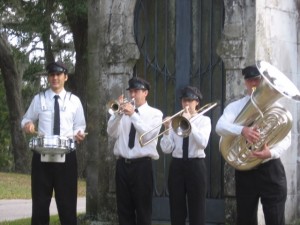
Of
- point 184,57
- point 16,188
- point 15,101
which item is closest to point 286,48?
point 184,57

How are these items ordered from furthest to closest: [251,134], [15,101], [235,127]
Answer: [15,101], [235,127], [251,134]

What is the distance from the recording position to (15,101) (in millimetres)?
29094

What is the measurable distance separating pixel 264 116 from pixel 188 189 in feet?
5.15

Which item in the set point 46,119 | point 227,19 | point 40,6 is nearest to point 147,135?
point 46,119

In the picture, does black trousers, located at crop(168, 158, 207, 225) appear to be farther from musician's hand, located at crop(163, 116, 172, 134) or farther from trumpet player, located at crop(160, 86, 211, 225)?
musician's hand, located at crop(163, 116, 172, 134)

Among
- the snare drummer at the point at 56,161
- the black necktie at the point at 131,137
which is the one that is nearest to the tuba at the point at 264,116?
the black necktie at the point at 131,137

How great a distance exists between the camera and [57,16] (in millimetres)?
26094

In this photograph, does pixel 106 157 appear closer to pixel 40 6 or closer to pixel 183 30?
pixel 183 30

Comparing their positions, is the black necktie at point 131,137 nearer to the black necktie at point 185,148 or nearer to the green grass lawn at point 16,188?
the black necktie at point 185,148

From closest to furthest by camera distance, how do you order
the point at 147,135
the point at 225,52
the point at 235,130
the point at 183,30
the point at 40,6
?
the point at 235,130 < the point at 147,135 < the point at 225,52 < the point at 183,30 < the point at 40,6

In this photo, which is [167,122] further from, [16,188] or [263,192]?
[16,188]

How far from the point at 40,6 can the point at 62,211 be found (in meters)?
14.9

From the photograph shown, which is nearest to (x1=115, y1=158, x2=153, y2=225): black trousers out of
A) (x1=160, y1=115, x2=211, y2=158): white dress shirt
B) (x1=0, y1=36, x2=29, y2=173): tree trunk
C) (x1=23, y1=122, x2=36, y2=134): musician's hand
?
(x1=160, y1=115, x2=211, y2=158): white dress shirt

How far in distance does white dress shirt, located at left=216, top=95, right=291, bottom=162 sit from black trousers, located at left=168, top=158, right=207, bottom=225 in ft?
3.00
